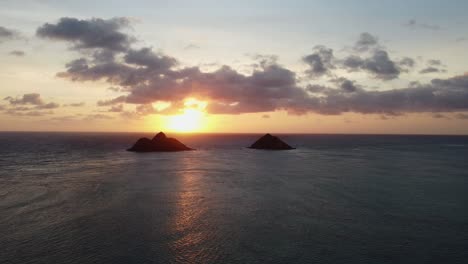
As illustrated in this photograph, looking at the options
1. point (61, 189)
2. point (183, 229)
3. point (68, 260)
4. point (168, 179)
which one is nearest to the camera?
point (68, 260)

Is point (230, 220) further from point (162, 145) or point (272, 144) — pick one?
point (272, 144)

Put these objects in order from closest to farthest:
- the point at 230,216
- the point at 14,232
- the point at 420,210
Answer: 1. the point at 14,232
2. the point at 230,216
3. the point at 420,210

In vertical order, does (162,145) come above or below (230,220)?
above

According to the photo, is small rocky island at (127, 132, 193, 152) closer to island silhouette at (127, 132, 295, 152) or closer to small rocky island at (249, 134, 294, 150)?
island silhouette at (127, 132, 295, 152)

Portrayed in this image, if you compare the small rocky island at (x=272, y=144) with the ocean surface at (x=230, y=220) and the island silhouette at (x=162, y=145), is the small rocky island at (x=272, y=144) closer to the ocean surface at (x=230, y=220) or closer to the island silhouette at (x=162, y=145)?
the island silhouette at (x=162, y=145)

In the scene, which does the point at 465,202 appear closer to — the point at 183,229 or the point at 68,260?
the point at 183,229

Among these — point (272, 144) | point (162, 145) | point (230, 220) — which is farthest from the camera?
point (272, 144)

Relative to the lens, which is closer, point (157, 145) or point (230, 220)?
point (230, 220)

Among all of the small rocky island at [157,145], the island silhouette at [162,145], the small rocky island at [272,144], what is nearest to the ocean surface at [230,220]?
the small rocky island at [157,145]

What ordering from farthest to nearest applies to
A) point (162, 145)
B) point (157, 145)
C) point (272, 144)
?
point (272, 144)
point (162, 145)
point (157, 145)

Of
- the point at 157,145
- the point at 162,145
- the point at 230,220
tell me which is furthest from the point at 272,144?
the point at 230,220

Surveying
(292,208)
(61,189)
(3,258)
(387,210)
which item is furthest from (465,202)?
(61,189)
